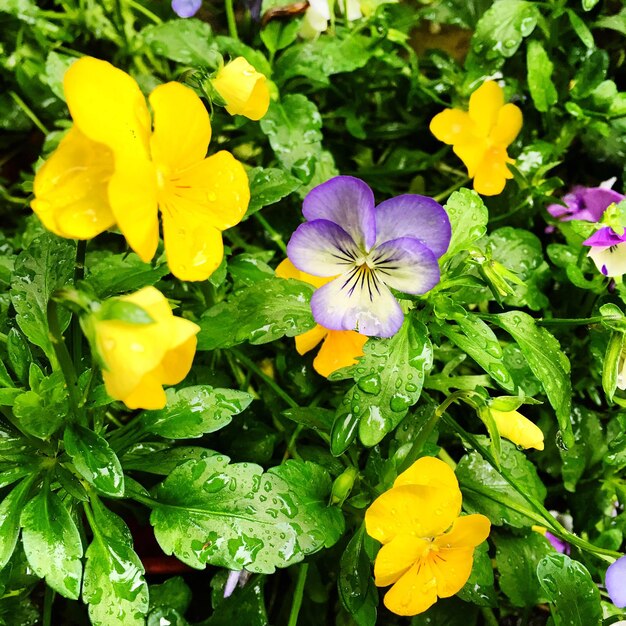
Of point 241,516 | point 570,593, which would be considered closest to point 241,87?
point 241,516

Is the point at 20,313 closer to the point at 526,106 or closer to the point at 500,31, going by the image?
the point at 500,31

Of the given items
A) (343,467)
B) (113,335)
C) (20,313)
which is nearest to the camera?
(113,335)

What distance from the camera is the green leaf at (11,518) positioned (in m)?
0.82

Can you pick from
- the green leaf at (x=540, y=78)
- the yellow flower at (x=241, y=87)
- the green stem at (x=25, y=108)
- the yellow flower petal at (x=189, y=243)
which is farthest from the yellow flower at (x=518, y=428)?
the green stem at (x=25, y=108)

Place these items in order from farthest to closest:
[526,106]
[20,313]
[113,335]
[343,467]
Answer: [526,106]
[343,467]
[20,313]
[113,335]

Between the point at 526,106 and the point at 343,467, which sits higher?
the point at 526,106

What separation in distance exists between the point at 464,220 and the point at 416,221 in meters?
0.16

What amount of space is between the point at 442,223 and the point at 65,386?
20.9 inches

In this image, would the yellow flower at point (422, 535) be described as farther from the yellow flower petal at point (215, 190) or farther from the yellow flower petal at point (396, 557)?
the yellow flower petal at point (215, 190)

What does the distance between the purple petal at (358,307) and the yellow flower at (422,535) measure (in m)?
0.18

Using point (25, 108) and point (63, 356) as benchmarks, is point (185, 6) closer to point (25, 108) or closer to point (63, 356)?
point (25, 108)

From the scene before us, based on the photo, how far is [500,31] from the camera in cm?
130

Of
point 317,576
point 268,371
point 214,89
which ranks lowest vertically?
point 317,576

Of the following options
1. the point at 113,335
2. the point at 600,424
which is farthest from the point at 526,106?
the point at 113,335
